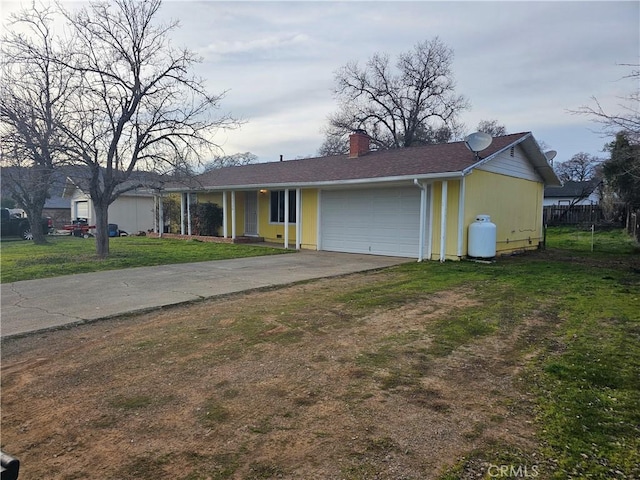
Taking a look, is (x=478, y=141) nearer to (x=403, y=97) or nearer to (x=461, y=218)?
(x=461, y=218)

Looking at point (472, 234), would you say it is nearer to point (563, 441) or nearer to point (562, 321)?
point (562, 321)

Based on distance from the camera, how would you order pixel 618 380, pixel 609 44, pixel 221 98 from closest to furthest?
pixel 618 380 → pixel 609 44 → pixel 221 98

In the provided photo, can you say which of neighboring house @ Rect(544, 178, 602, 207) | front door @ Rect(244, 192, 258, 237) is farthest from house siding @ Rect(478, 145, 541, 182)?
neighboring house @ Rect(544, 178, 602, 207)

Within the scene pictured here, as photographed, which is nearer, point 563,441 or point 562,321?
point 563,441

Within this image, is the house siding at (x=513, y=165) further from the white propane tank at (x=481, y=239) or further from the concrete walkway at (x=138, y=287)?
the concrete walkway at (x=138, y=287)

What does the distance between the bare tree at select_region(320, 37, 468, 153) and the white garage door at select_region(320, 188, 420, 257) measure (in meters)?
23.2

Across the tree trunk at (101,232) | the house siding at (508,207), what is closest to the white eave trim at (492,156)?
the house siding at (508,207)

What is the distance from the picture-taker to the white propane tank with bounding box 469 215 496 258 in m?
11.6

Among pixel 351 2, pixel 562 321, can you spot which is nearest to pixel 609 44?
pixel 351 2

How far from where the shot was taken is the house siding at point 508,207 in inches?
476

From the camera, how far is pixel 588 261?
39.2ft

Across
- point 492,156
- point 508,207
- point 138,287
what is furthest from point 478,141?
point 138,287

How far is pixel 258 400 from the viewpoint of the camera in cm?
322

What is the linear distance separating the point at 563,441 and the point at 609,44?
36.3 ft
